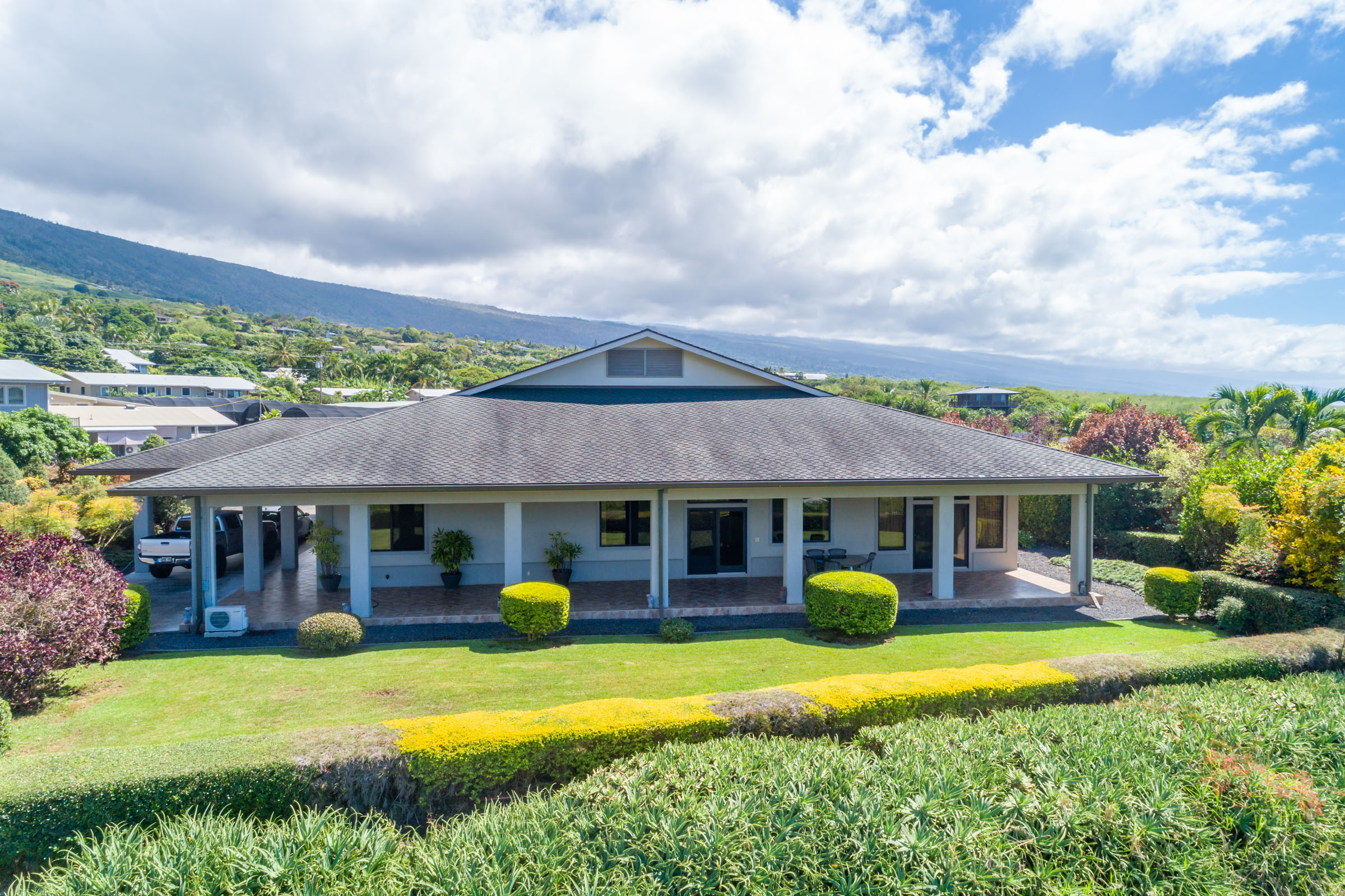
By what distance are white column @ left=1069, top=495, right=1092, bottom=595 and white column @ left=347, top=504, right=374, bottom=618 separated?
1602cm

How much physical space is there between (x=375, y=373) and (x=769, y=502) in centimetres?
11657

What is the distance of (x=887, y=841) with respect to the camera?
5.04 meters

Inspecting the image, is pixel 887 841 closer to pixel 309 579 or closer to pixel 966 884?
pixel 966 884

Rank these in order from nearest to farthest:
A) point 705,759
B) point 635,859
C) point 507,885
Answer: point 507,885, point 635,859, point 705,759

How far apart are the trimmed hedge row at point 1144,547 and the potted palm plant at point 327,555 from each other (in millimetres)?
22614

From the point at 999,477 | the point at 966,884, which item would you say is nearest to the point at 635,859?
the point at 966,884

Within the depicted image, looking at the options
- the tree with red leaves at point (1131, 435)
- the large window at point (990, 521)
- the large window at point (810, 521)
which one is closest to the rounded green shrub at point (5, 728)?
the large window at point (810, 521)

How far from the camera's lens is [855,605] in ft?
41.4

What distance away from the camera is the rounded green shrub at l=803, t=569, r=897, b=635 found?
12641mm

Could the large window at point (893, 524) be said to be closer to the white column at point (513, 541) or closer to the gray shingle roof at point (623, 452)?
the gray shingle roof at point (623, 452)

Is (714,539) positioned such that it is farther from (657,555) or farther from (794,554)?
(657,555)

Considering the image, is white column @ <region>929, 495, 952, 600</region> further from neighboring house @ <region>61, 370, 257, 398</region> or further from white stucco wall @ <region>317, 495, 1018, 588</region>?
neighboring house @ <region>61, 370, 257, 398</region>

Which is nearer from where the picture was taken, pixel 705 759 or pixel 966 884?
pixel 966 884

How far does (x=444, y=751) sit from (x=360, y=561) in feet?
27.9
